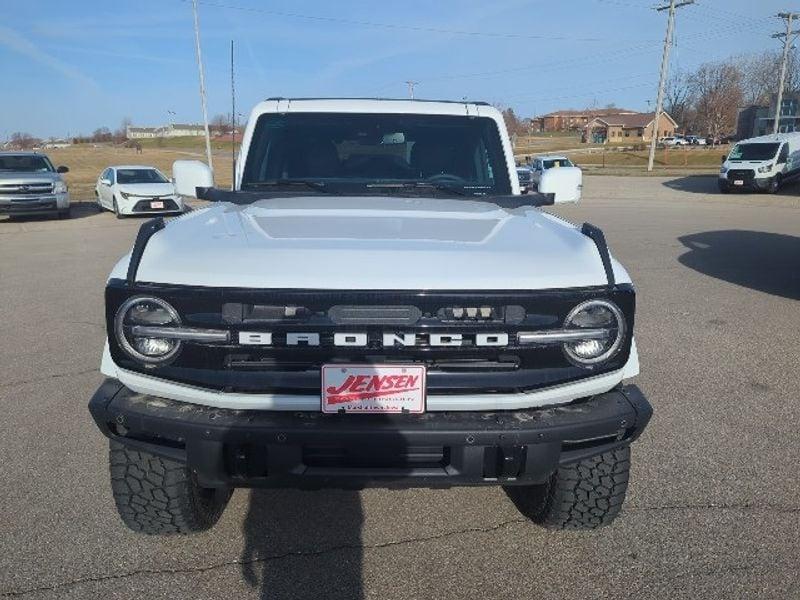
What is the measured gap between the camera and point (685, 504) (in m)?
3.32

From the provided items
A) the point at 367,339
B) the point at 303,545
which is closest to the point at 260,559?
the point at 303,545

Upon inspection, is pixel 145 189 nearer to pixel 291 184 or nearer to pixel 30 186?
pixel 30 186

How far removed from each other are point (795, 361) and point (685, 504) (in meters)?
3.00

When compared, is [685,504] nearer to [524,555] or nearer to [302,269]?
[524,555]

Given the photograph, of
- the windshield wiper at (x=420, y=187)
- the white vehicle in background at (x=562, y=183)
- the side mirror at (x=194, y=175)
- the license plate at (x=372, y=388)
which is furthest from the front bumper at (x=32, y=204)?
the license plate at (x=372, y=388)

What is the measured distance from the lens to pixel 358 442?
2334 millimetres

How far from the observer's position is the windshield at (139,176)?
18781mm

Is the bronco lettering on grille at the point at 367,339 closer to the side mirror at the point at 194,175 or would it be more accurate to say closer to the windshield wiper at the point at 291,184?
the windshield wiper at the point at 291,184

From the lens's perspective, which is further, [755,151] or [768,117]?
[768,117]

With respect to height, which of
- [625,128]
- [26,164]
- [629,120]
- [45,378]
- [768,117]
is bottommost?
[45,378]

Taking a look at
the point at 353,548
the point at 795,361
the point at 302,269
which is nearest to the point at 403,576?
the point at 353,548

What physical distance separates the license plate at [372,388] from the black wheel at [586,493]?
0.87m

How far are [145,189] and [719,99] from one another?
8317cm

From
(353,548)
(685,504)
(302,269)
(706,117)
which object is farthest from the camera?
(706,117)
